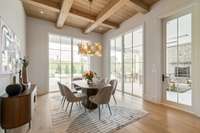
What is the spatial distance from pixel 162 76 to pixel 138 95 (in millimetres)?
1525

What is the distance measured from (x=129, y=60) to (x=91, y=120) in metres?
3.73

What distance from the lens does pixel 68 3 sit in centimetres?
380

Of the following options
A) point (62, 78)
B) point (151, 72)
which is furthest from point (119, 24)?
point (62, 78)

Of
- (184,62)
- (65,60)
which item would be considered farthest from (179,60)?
(65,60)

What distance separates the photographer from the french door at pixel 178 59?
359 cm

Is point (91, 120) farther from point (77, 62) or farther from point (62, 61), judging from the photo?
point (77, 62)

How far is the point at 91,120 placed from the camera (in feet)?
9.72

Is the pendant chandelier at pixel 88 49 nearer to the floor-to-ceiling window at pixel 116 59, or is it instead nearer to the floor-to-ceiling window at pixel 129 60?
the floor-to-ceiling window at pixel 129 60

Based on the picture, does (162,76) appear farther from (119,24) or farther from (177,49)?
(119,24)

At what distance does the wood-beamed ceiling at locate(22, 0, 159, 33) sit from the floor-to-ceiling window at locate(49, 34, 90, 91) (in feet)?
2.93

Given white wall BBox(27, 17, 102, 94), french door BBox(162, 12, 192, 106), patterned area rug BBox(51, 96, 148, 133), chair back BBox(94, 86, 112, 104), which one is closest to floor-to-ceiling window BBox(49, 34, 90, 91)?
white wall BBox(27, 17, 102, 94)

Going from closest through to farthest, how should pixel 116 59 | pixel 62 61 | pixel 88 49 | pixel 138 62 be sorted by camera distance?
pixel 88 49, pixel 138 62, pixel 62 61, pixel 116 59

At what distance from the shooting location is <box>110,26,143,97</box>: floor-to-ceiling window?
5.39 meters

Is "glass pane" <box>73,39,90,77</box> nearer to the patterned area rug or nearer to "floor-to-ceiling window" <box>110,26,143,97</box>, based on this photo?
"floor-to-ceiling window" <box>110,26,143,97</box>
